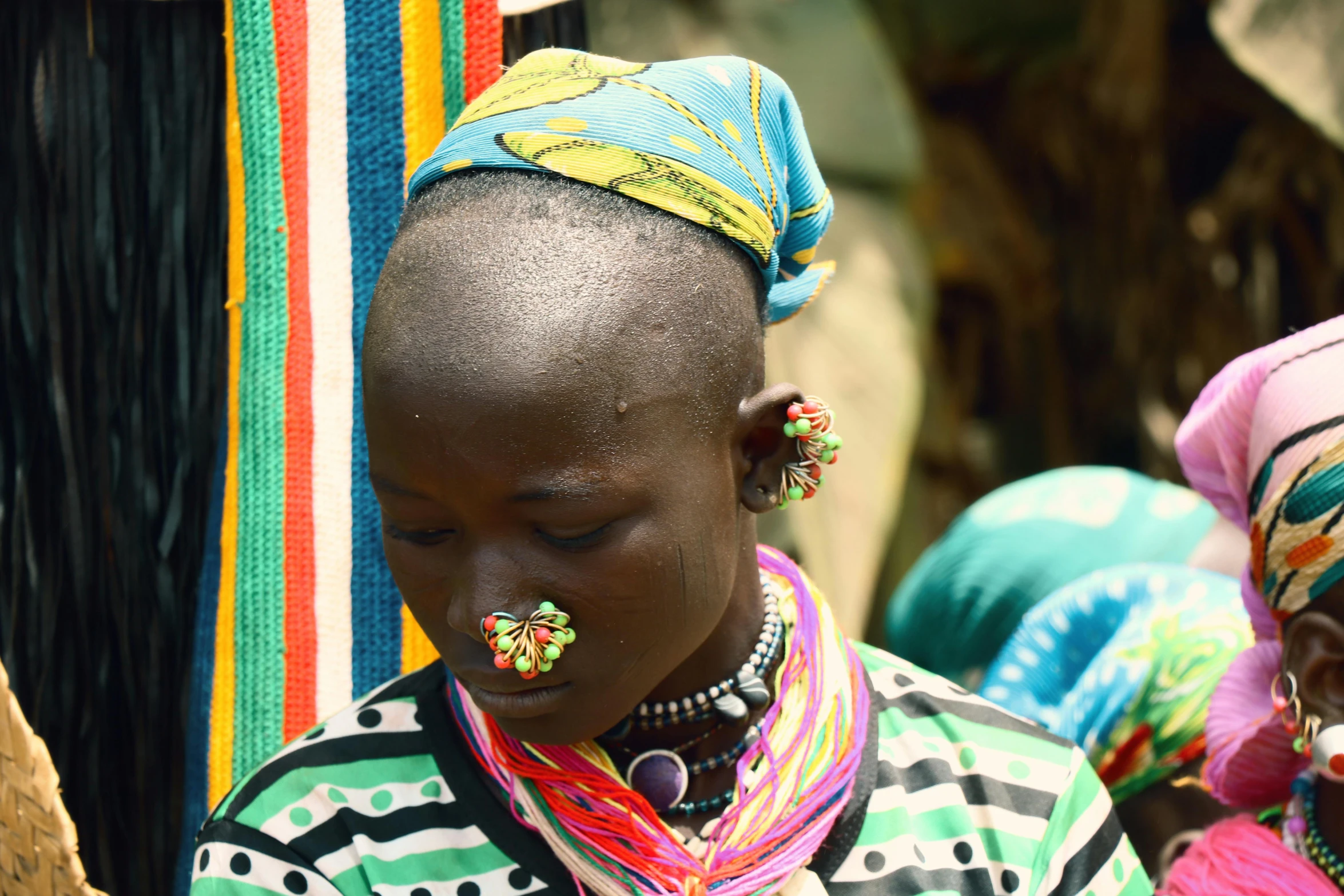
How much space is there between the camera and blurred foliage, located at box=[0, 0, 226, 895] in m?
1.93

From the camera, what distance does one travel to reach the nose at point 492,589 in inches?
53.1

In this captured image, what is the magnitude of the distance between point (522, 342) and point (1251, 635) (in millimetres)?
1597

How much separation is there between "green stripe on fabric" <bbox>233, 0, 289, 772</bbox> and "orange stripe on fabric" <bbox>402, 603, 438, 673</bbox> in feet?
0.56

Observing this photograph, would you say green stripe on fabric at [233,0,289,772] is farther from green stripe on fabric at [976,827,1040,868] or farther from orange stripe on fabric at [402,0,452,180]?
green stripe on fabric at [976,827,1040,868]

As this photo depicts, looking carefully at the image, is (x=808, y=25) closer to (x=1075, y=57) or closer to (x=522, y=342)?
(x=1075, y=57)

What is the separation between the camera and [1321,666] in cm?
170

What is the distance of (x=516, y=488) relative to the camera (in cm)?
133

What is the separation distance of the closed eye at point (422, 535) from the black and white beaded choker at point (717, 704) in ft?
1.16

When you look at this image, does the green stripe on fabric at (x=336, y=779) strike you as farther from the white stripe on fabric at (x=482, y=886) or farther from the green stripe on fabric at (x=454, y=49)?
the green stripe on fabric at (x=454, y=49)

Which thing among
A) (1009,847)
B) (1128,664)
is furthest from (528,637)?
(1128,664)

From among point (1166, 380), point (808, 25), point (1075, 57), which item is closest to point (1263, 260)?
point (1166, 380)

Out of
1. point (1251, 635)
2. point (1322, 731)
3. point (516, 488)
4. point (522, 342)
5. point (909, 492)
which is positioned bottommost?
point (909, 492)

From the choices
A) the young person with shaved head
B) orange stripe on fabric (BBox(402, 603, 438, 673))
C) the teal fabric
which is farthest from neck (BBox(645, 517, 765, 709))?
the teal fabric

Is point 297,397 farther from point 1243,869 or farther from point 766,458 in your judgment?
point 1243,869
